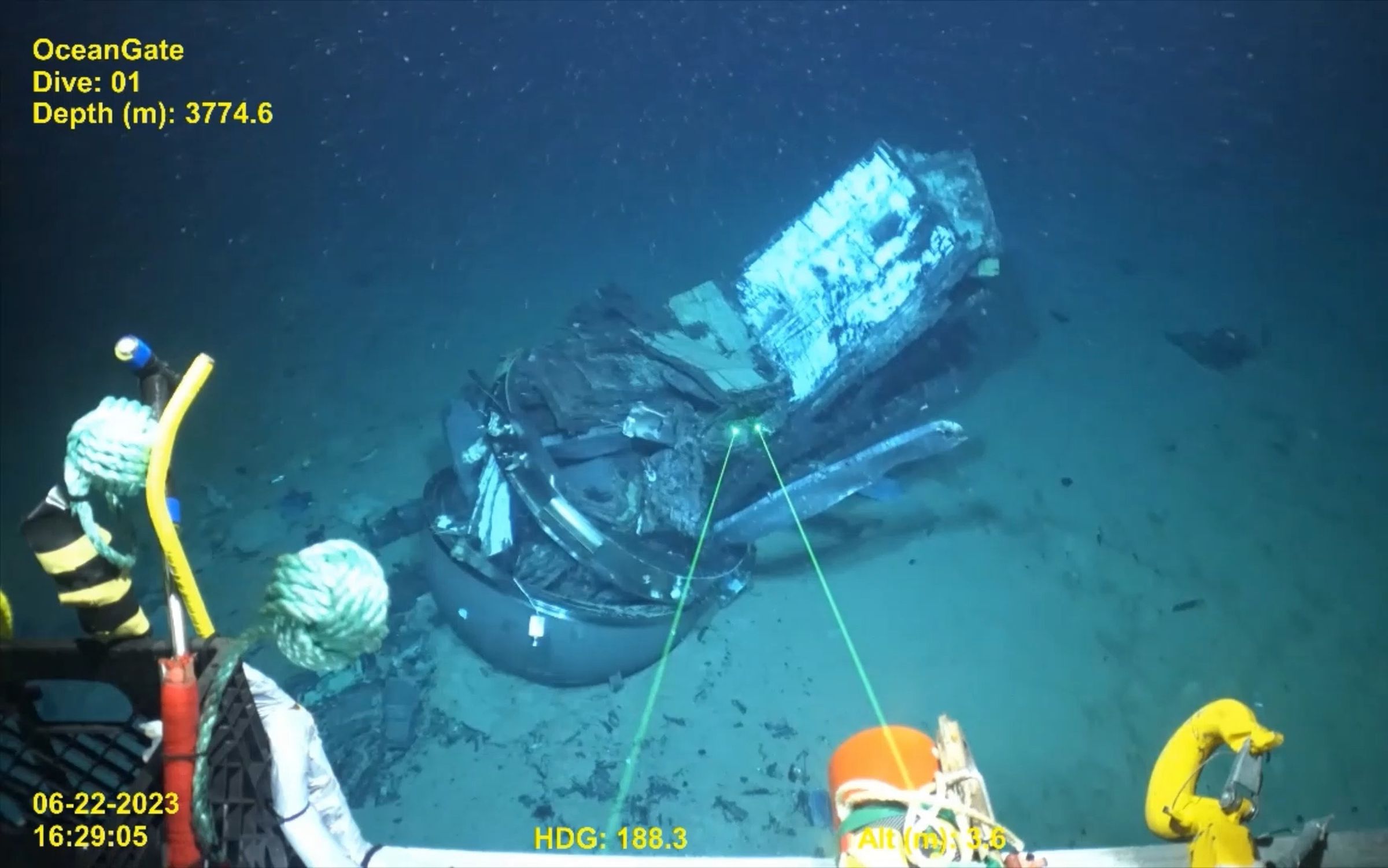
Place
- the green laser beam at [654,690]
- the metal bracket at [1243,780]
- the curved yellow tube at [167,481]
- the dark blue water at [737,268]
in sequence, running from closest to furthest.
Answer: the curved yellow tube at [167,481] < the metal bracket at [1243,780] < the green laser beam at [654,690] < the dark blue water at [737,268]

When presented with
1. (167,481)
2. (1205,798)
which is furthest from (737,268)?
(167,481)

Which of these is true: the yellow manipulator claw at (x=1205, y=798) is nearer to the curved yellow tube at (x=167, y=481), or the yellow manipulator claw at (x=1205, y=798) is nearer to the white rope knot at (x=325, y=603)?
the white rope knot at (x=325, y=603)

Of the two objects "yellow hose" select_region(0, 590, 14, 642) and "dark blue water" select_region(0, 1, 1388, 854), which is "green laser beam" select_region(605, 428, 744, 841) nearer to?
"dark blue water" select_region(0, 1, 1388, 854)

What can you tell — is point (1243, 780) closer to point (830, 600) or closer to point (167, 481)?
point (167, 481)

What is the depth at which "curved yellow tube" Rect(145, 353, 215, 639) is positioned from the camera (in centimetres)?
130

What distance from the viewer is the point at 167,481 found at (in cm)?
140

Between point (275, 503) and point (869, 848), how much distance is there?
4.30 meters

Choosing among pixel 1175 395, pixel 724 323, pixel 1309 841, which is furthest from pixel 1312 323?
pixel 1309 841

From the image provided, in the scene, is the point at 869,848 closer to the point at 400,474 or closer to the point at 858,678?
the point at 858,678

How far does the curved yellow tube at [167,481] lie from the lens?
130 centimetres

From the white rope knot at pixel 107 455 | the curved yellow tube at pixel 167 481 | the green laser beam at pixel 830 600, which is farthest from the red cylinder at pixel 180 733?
the green laser beam at pixel 830 600

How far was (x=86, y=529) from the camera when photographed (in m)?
1.40

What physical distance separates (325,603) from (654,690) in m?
2.52

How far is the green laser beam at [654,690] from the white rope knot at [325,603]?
2117mm
